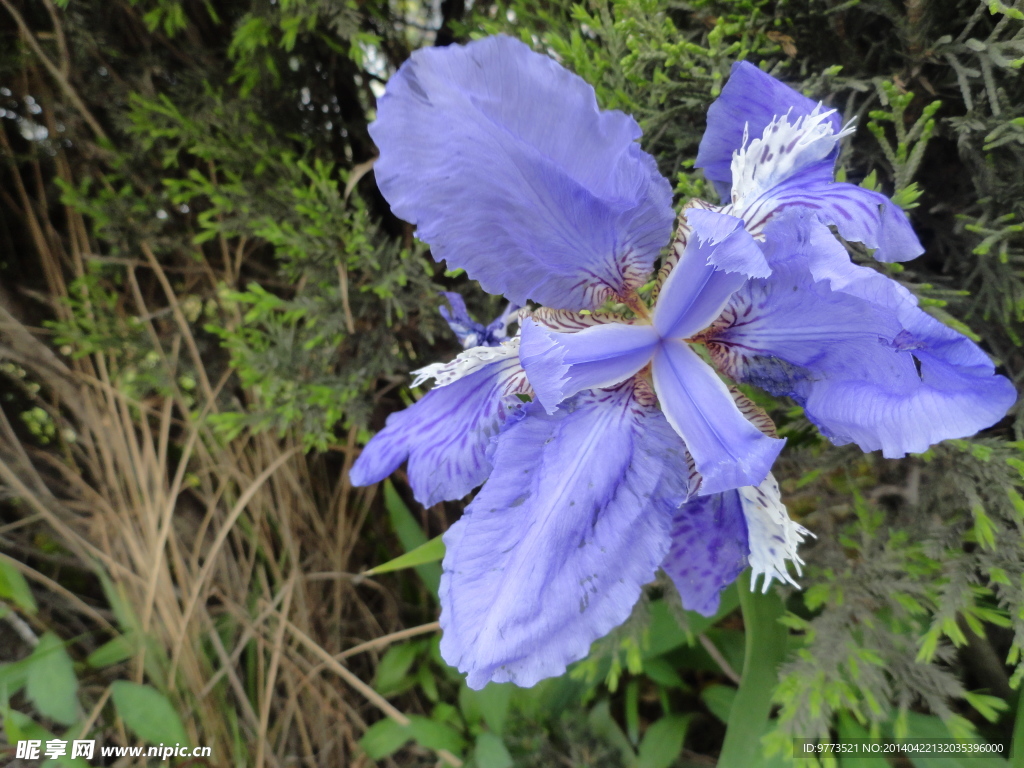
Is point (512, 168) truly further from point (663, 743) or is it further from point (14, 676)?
point (14, 676)

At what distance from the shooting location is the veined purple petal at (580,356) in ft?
2.09

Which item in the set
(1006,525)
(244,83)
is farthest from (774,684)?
(244,83)

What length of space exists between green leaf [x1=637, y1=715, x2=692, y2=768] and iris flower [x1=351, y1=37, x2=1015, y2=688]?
0.66m

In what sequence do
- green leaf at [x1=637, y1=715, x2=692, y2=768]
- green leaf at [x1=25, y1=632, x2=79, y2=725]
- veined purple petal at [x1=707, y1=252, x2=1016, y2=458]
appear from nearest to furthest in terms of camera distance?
veined purple petal at [x1=707, y1=252, x2=1016, y2=458] → green leaf at [x1=637, y1=715, x2=692, y2=768] → green leaf at [x1=25, y1=632, x2=79, y2=725]

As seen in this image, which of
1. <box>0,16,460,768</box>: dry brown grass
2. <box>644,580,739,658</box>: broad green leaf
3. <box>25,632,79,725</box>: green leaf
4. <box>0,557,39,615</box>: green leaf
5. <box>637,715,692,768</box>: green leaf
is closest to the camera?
<box>644,580,739,658</box>: broad green leaf

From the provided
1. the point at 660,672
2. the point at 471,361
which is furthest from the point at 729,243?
the point at 660,672

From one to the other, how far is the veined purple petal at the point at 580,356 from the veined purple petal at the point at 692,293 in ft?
0.10

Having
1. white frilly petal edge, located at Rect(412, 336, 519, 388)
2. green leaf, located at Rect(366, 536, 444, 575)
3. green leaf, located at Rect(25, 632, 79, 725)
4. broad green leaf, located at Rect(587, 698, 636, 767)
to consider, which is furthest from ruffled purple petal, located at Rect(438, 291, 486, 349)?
green leaf, located at Rect(25, 632, 79, 725)

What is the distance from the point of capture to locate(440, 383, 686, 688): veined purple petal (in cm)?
62

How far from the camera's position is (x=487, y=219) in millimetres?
660

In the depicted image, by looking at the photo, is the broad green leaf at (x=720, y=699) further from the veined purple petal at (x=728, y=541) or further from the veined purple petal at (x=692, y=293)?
the veined purple petal at (x=692, y=293)

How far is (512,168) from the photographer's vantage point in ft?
2.05

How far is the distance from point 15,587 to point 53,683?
0.27m

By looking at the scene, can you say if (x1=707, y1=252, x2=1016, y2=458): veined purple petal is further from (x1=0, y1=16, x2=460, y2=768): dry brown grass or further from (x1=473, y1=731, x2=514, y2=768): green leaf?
(x1=0, y1=16, x2=460, y2=768): dry brown grass
